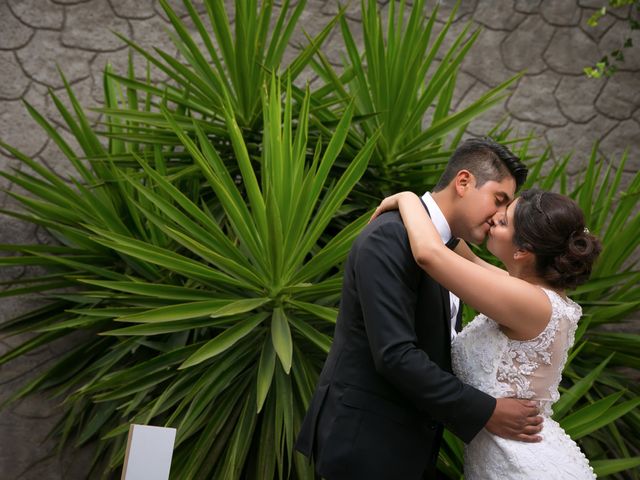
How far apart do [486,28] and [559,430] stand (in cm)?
294

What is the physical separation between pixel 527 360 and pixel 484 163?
→ 1.50 ft

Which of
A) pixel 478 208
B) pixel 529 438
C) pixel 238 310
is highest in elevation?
pixel 478 208

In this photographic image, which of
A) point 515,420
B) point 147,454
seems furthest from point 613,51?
point 147,454

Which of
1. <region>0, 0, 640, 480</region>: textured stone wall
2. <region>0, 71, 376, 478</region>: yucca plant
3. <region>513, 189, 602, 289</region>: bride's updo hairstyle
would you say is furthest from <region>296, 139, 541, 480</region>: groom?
<region>0, 0, 640, 480</region>: textured stone wall

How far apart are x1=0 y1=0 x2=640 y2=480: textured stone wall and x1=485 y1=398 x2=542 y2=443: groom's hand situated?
2.27 metres

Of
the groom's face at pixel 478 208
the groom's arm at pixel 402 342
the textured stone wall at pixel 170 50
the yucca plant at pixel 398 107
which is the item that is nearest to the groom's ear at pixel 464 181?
the groom's face at pixel 478 208

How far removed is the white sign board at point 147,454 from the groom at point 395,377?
1.64 ft

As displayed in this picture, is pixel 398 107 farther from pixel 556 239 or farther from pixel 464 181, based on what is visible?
pixel 556 239

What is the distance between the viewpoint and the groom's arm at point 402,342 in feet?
5.35

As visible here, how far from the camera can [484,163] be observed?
1.90 meters

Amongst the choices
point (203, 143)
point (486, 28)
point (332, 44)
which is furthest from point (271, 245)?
point (486, 28)

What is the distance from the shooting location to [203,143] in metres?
2.88

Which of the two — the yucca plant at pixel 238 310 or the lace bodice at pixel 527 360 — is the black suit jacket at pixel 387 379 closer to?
the lace bodice at pixel 527 360

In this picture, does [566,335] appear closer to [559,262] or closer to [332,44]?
[559,262]
